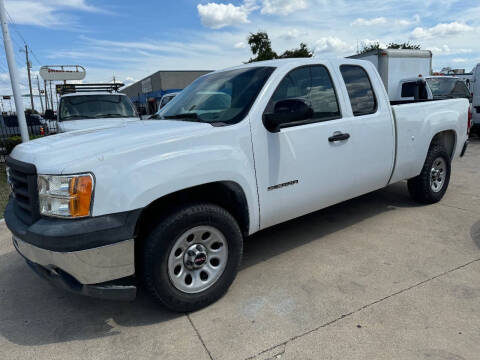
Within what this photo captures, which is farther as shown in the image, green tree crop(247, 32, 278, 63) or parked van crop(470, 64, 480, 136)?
green tree crop(247, 32, 278, 63)

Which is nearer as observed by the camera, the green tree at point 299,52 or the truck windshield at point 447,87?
the truck windshield at point 447,87

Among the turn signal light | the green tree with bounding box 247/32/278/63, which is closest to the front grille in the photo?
the turn signal light

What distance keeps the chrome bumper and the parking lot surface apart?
0.54m

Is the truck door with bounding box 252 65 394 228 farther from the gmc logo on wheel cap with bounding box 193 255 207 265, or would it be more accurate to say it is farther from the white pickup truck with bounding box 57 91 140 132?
the white pickup truck with bounding box 57 91 140 132

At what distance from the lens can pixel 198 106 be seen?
142 inches

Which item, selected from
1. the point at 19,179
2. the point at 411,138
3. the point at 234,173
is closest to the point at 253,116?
the point at 234,173

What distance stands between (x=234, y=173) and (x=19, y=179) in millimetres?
1592

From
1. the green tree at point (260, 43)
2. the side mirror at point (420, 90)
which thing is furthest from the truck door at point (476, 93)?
the green tree at point (260, 43)

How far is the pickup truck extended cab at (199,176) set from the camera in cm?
242

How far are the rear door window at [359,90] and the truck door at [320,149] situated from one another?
12 millimetres

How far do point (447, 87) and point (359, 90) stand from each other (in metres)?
9.40

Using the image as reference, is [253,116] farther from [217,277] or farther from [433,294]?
[433,294]

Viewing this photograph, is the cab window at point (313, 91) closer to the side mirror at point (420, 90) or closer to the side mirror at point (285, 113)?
the side mirror at point (285, 113)

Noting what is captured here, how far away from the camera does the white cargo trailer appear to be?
1352cm
